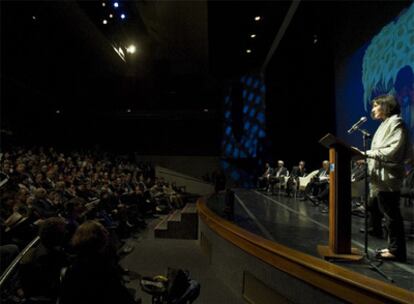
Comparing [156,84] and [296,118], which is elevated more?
[156,84]

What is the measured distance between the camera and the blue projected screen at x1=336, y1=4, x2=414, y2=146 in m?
4.24

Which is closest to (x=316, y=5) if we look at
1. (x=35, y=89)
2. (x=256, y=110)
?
(x=256, y=110)

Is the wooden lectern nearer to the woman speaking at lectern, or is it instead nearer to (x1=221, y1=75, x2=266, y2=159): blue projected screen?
the woman speaking at lectern

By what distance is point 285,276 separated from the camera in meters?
1.99

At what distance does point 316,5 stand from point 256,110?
4.18m

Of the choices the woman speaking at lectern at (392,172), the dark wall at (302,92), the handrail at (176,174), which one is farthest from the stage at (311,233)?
the handrail at (176,174)

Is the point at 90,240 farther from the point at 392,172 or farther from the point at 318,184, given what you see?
the point at 318,184

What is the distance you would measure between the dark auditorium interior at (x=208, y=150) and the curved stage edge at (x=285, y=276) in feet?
0.04

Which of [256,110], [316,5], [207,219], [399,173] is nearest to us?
[399,173]

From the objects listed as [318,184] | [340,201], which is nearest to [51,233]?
[340,201]

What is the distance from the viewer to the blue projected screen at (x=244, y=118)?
33.8 ft

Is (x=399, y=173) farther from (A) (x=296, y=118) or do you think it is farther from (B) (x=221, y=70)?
(B) (x=221, y=70)

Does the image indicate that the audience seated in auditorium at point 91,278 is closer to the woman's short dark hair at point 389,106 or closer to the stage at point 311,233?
the stage at point 311,233

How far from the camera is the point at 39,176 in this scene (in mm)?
5430
